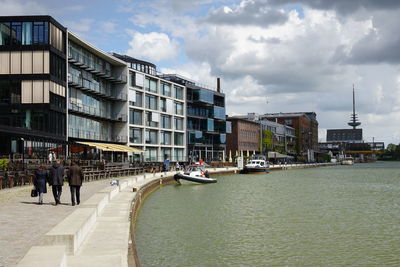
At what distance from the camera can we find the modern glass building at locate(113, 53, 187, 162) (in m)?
85.5

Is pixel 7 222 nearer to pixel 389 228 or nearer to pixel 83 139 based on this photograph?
pixel 389 228

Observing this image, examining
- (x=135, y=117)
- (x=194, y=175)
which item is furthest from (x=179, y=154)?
(x=194, y=175)

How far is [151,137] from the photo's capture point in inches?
3548

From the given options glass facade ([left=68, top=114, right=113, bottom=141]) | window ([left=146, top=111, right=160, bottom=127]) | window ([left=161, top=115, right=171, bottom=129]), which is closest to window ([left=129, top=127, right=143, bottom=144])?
window ([left=146, top=111, right=160, bottom=127])

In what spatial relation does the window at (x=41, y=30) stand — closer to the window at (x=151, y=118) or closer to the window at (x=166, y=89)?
the window at (x=151, y=118)

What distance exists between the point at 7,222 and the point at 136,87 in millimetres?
69191

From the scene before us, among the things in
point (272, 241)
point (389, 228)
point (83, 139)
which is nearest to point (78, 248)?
point (272, 241)

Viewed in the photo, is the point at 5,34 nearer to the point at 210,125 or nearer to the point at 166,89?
the point at 166,89

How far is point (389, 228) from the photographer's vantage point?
23.3 metres

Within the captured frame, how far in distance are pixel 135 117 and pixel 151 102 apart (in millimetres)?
6530

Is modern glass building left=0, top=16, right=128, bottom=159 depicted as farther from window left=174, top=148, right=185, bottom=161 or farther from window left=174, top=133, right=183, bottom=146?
window left=174, top=133, right=183, bottom=146

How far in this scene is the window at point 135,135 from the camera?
83.9 m

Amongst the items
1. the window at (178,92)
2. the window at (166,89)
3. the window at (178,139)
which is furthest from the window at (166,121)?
the window at (178,92)

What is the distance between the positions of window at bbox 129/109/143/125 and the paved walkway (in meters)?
55.0
